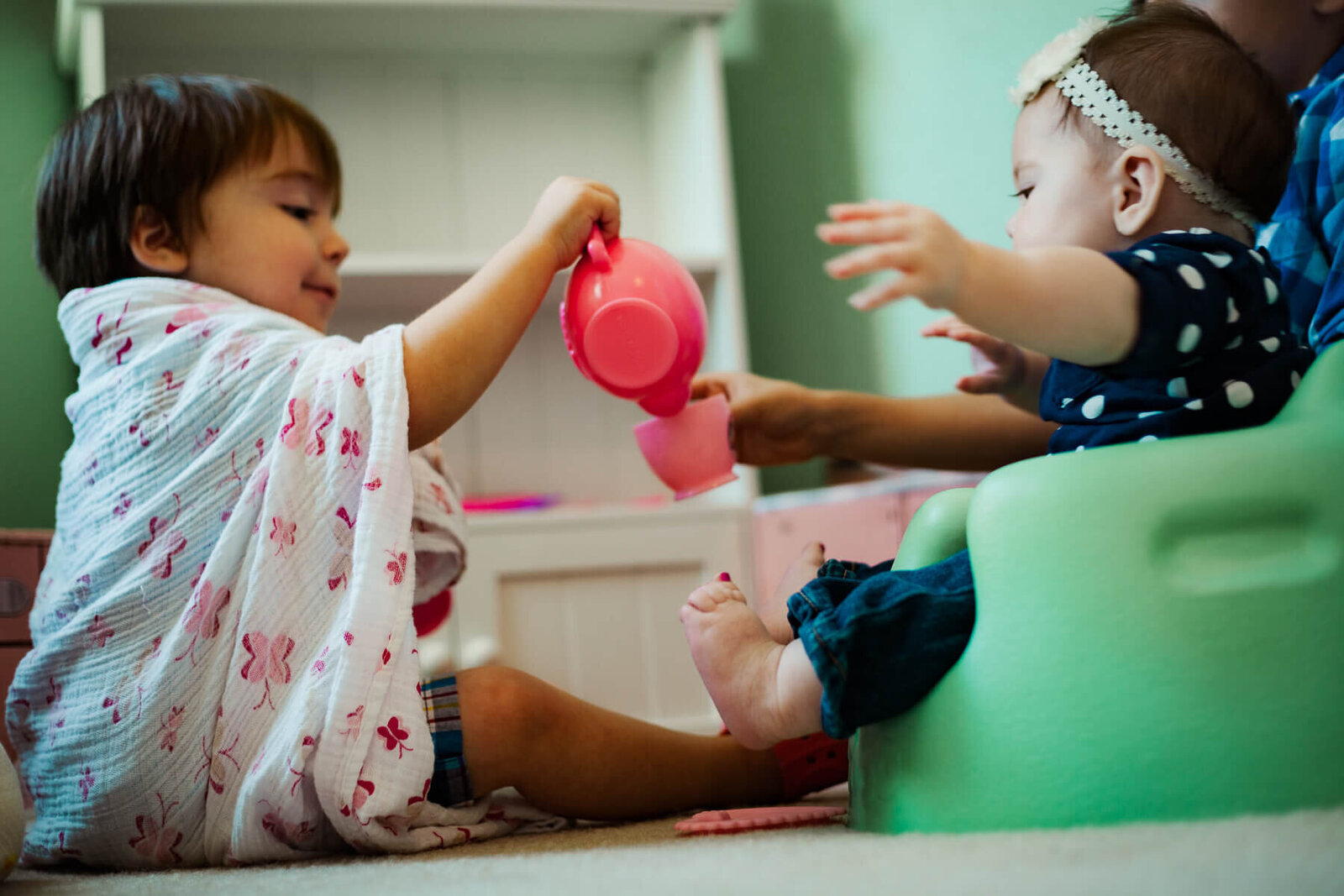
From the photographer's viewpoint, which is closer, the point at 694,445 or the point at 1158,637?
the point at 1158,637

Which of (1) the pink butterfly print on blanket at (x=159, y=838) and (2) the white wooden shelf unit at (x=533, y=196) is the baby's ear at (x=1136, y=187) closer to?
(1) the pink butterfly print on blanket at (x=159, y=838)

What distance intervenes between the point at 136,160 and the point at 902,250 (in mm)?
741

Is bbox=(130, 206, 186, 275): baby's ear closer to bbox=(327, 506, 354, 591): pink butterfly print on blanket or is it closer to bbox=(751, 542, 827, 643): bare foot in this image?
bbox=(327, 506, 354, 591): pink butterfly print on blanket

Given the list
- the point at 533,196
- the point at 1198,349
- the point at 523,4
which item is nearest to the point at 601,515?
the point at 533,196

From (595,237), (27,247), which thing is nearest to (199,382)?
(595,237)

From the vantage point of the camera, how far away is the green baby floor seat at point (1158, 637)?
572 mm

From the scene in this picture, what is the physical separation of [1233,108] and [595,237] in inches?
17.1

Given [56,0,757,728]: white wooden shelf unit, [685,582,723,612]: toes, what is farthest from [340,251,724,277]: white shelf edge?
[685,582,723,612]: toes

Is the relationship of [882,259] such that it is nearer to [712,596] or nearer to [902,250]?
[902,250]

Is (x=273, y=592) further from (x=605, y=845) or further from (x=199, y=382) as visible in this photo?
(x=605, y=845)

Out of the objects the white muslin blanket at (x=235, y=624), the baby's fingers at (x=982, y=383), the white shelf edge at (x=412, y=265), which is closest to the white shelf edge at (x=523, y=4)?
the white shelf edge at (x=412, y=265)

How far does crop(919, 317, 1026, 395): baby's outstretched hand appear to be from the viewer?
93 centimetres

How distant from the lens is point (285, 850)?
2.53 feet

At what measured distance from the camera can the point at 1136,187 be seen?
76 centimetres
